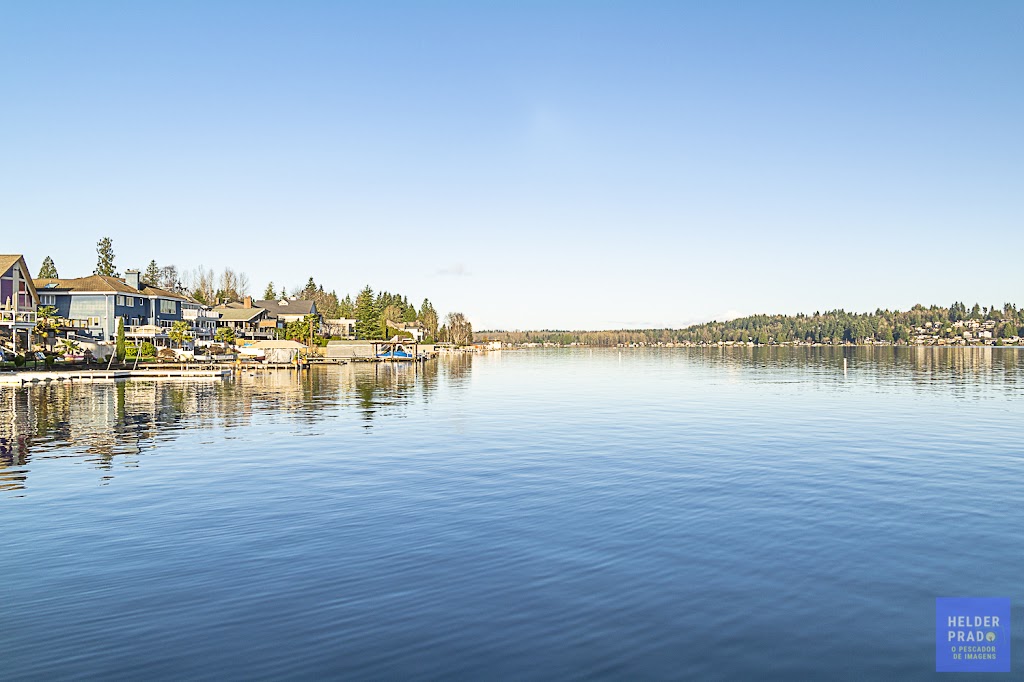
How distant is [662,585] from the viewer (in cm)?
1500

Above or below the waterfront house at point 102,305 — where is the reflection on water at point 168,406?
below

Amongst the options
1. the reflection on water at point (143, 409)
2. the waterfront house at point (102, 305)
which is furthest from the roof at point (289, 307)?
the reflection on water at point (143, 409)

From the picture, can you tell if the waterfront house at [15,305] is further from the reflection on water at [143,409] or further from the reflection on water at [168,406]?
the reflection on water at [168,406]

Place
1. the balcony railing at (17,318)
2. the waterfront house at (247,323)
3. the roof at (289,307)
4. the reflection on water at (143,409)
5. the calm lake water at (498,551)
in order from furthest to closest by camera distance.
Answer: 1. the roof at (289,307)
2. the waterfront house at (247,323)
3. the balcony railing at (17,318)
4. the reflection on water at (143,409)
5. the calm lake water at (498,551)

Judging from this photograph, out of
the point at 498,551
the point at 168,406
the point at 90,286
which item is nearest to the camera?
the point at 498,551

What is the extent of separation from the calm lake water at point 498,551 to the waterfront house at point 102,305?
8115 cm

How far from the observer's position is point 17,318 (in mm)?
89188

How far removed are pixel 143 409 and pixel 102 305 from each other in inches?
2807

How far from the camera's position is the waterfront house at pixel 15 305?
88.7m

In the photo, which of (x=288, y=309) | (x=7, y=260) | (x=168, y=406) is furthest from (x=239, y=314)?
(x=168, y=406)

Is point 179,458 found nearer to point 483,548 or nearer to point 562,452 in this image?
point 562,452

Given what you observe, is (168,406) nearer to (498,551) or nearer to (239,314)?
(498,551)

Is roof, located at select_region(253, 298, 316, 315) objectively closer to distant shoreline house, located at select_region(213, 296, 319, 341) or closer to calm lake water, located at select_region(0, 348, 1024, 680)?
distant shoreline house, located at select_region(213, 296, 319, 341)

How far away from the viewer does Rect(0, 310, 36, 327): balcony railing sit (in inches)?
3433
